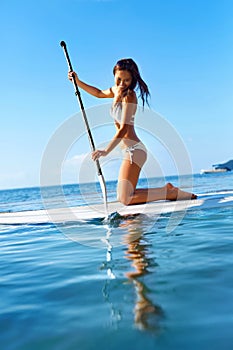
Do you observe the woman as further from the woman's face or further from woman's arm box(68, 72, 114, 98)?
woman's arm box(68, 72, 114, 98)

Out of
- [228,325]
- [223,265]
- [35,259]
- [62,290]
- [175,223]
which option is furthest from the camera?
[175,223]

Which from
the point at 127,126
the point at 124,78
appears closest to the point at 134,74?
the point at 124,78

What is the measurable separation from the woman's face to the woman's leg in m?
1.02

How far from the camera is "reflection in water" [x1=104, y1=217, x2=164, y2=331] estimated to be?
5.93 ft

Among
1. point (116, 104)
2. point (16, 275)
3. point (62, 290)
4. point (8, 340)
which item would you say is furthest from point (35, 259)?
point (116, 104)

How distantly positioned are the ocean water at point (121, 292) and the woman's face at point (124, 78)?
238 centimetres

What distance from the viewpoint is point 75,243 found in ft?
13.4

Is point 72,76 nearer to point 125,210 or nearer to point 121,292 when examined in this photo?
point 125,210

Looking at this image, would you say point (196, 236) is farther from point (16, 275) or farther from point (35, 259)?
point (16, 275)

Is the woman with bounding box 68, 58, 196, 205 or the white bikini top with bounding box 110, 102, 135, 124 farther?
the white bikini top with bounding box 110, 102, 135, 124

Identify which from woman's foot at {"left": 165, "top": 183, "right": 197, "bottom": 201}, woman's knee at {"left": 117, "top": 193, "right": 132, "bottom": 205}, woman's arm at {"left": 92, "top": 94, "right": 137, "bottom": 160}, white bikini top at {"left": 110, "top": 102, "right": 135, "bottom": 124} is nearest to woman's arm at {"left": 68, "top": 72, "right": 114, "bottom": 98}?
white bikini top at {"left": 110, "top": 102, "right": 135, "bottom": 124}

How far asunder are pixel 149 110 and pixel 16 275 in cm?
367

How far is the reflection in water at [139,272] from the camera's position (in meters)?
1.81

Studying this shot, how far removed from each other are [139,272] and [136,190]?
10.6ft
